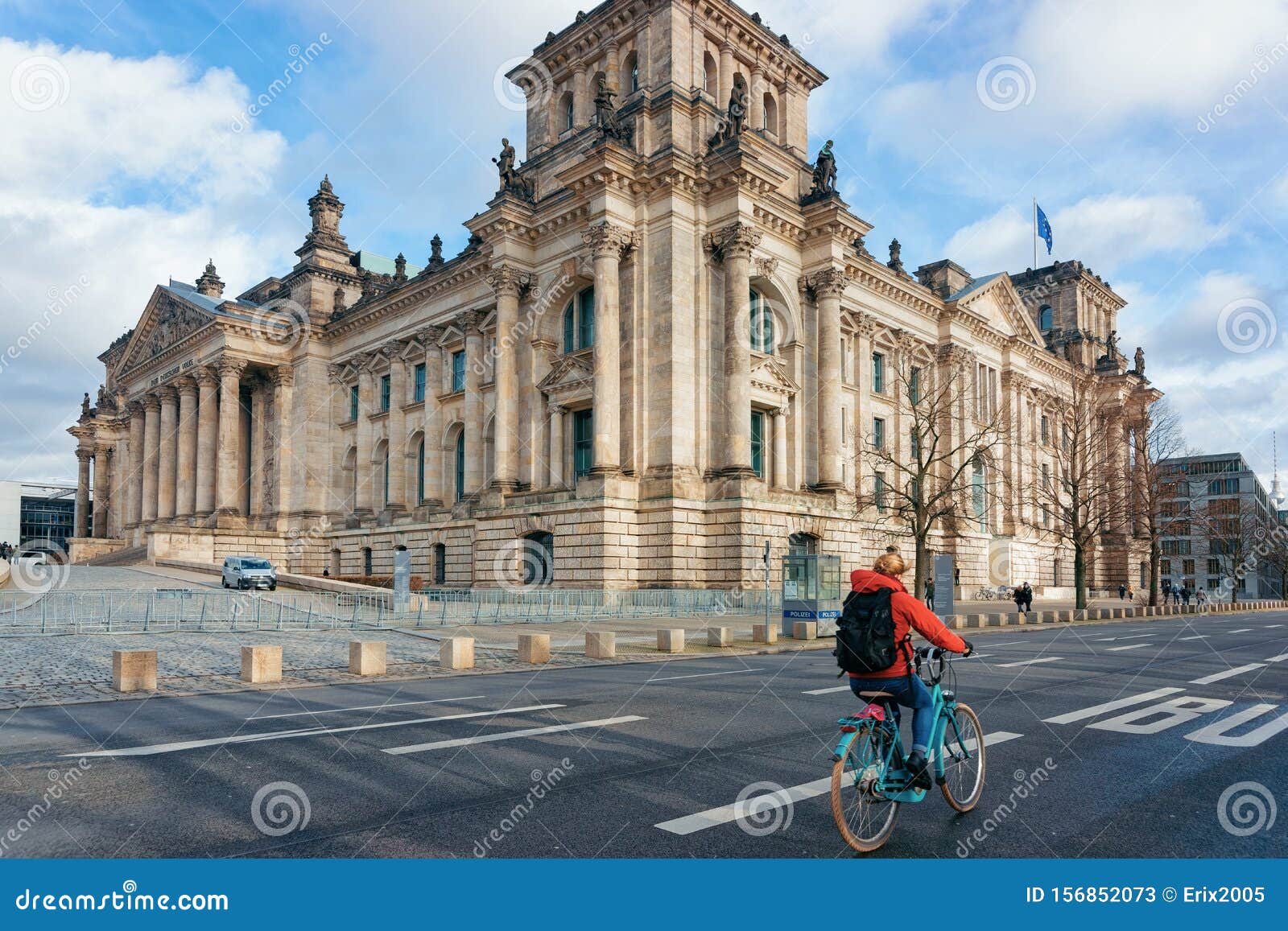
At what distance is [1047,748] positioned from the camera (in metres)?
9.24

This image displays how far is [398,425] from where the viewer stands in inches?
2156

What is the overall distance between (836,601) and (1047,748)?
17.4 meters

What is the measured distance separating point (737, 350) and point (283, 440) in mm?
34890

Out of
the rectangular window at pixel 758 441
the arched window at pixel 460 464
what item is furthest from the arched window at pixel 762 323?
the arched window at pixel 460 464

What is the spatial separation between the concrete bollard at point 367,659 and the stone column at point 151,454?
198 ft

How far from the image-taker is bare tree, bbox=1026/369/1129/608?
48.7 meters

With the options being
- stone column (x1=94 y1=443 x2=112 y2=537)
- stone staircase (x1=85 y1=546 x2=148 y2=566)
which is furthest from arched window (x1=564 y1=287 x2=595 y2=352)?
stone column (x1=94 y1=443 x2=112 y2=537)

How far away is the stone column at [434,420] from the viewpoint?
167 ft

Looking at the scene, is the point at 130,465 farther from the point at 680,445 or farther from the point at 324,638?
the point at 324,638

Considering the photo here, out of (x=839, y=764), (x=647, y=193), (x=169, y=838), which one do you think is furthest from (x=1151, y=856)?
(x=647, y=193)

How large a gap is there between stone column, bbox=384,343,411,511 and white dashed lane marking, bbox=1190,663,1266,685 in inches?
1722

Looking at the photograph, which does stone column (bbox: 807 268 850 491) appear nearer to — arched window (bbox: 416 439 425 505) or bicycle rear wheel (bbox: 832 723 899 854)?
arched window (bbox: 416 439 425 505)

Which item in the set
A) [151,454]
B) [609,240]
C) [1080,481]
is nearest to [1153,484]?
[1080,481]

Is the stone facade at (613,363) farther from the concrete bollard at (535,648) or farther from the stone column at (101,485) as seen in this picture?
the stone column at (101,485)
